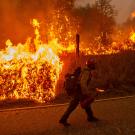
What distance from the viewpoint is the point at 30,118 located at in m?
11.8

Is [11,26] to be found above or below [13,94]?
above

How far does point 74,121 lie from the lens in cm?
1118

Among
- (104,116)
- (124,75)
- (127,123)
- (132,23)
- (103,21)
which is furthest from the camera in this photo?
(132,23)

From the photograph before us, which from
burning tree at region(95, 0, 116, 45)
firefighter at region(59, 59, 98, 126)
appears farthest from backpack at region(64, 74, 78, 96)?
burning tree at region(95, 0, 116, 45)

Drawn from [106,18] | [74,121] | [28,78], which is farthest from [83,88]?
[106,18]

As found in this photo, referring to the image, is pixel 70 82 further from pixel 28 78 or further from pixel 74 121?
pixel 28 78

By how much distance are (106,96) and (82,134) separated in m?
6.05

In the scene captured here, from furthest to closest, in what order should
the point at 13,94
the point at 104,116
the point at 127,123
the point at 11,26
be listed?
the point at 11,26 → the point at 13,94 → the point at 104,116 → the point at 127,123

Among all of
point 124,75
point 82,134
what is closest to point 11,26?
point 124,75

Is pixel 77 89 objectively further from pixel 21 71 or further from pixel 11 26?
pixel 11 26

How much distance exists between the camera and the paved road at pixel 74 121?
10023 mm

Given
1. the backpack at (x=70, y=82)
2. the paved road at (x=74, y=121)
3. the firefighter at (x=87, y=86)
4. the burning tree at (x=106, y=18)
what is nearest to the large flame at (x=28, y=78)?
the paved road at (x=74, y=121)

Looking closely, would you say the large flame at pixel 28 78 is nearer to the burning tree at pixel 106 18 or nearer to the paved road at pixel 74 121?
the paved road at pixel 74 121

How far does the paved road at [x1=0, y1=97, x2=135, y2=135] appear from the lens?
32.9 feet
